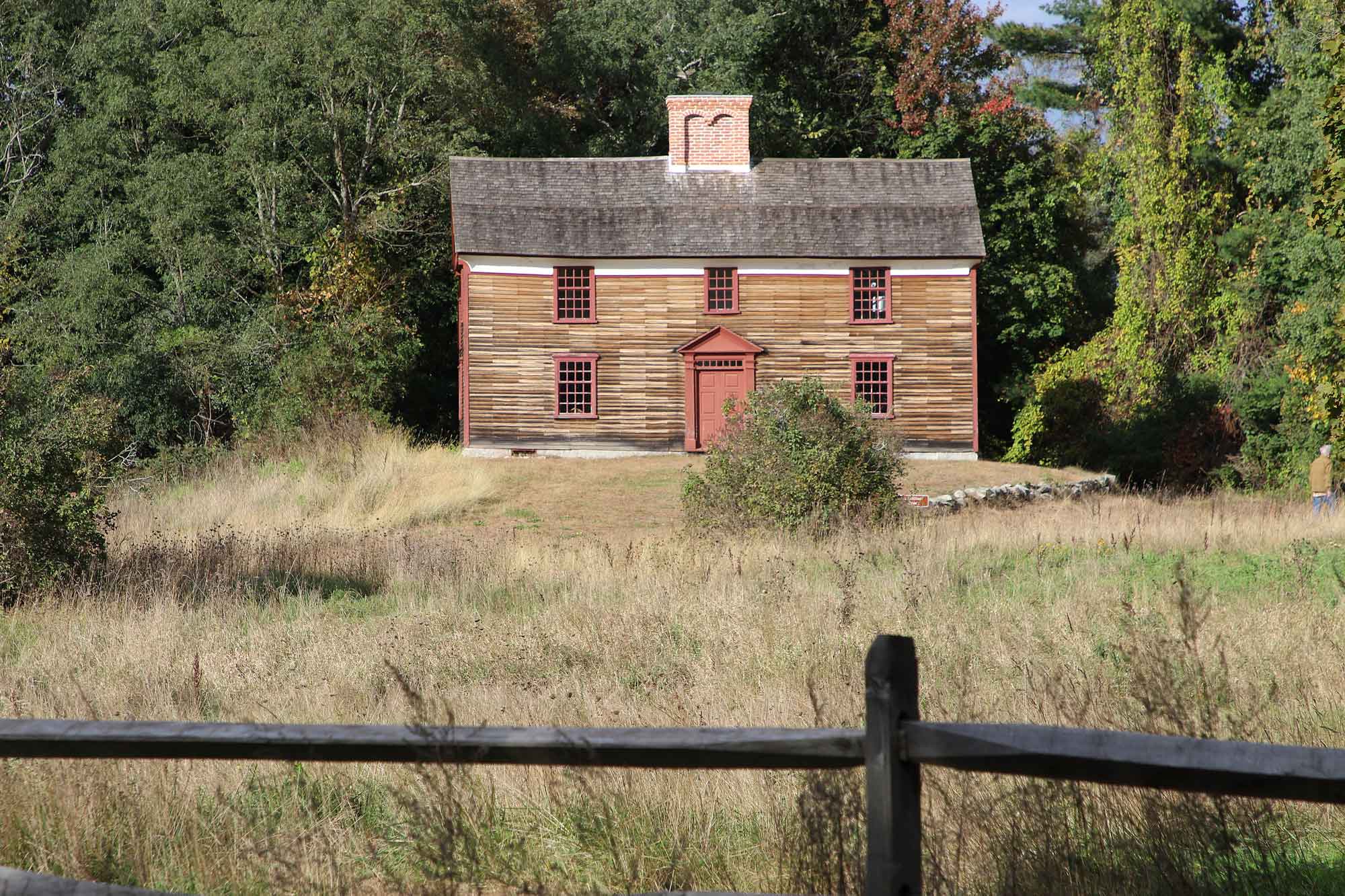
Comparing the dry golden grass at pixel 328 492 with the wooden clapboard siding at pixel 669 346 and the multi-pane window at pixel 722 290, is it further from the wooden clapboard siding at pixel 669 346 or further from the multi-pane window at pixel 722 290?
the multi-pane window at pixel 722 290

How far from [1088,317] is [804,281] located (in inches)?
541

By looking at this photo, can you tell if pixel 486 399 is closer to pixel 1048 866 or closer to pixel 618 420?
pixel 618 420

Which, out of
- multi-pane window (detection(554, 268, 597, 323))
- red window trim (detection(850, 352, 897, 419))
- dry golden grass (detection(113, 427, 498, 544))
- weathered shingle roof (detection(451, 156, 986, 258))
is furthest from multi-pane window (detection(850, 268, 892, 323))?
dry golden grass (detection(113, 427, 498, 544))

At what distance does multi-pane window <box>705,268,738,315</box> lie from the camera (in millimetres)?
31688

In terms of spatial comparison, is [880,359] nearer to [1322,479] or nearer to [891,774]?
[1322,479]

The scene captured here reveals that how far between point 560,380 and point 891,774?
28633mm

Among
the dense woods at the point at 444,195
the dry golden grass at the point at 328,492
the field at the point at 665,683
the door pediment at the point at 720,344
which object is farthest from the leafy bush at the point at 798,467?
the dense woods at the point at 444,195

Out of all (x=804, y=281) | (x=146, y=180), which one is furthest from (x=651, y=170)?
(x=146, y=180)

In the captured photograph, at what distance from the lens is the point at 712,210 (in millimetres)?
32250

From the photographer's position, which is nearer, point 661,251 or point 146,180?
point 661,251

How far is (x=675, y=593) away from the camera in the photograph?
10.6 m

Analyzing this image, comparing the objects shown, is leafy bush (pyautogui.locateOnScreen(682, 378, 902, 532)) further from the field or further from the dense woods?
the dense woods

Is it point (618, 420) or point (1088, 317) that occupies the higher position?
point (1088, 317)

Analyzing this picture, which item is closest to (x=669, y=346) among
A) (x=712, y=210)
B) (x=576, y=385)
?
(x=576, y=385)
